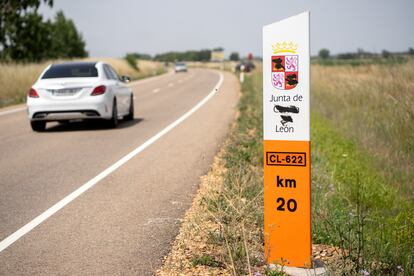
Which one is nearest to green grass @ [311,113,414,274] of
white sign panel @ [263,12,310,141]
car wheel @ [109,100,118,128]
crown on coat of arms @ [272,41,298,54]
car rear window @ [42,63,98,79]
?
white sign panel @ [263,12,310,141]

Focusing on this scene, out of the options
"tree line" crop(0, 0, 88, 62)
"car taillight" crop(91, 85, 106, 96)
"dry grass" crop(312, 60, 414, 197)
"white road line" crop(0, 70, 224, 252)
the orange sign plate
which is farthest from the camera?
"tree line" crop(0, 0, 88, 62)

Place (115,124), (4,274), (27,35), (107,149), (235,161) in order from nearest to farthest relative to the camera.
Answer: (4,274), (235,161), (107,149), (115,124), (27,35)

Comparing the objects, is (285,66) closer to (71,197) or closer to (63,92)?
(71,197)

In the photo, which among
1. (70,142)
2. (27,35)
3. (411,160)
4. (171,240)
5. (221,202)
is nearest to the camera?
(171,240)

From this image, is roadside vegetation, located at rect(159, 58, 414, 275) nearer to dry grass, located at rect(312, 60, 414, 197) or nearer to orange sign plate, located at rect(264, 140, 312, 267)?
dry grass, located at rect(312, 60, 414, 197)

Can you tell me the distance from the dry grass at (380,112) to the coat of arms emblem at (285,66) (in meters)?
4.73

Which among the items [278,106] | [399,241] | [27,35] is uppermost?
[27,35]

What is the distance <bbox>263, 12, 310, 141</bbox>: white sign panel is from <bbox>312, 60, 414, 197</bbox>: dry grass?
461cm

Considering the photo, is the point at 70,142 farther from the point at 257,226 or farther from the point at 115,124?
the point at 257,226

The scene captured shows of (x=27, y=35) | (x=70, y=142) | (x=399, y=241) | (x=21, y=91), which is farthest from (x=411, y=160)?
(x=27, y=35)

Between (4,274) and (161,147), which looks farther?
(161,147)

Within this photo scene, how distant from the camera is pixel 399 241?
534 cm

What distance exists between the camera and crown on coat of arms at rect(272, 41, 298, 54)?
3920 millimetres

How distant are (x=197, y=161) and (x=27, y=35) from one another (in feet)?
147
